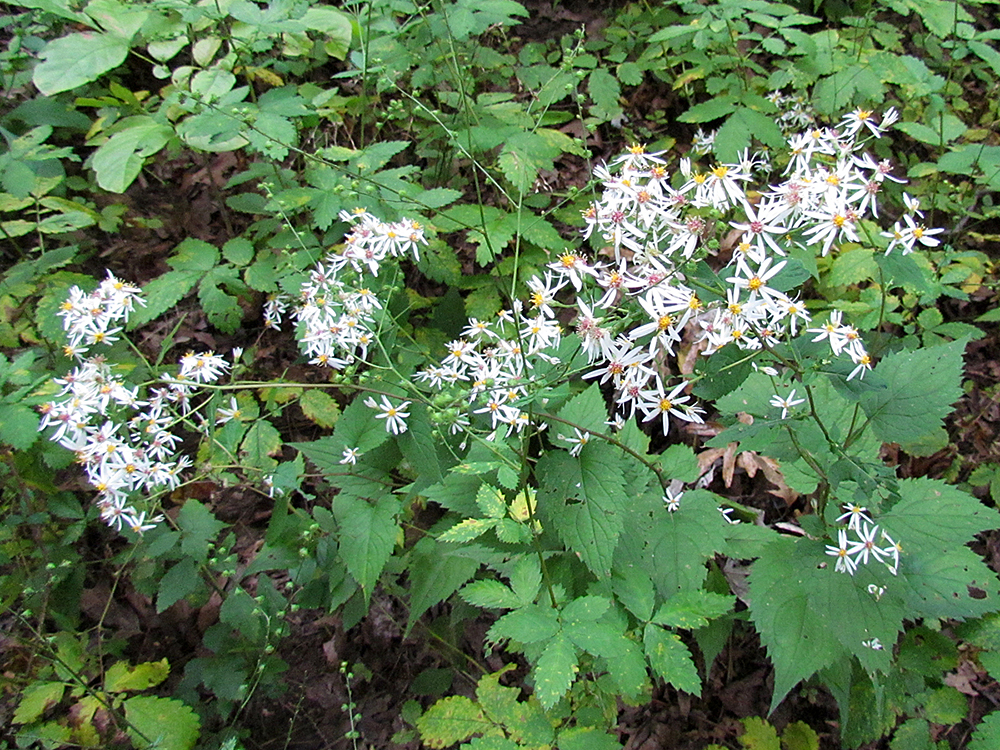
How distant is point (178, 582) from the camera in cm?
240

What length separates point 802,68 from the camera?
11.4ft

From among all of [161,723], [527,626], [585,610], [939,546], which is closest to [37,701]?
[161,723]

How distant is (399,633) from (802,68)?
12.0ft

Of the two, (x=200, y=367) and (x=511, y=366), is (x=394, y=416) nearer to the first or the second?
(x=511, y=366)

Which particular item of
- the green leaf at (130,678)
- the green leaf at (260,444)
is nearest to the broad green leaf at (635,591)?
the green leaf at (260,444)

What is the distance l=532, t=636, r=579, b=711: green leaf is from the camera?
4.83 ft

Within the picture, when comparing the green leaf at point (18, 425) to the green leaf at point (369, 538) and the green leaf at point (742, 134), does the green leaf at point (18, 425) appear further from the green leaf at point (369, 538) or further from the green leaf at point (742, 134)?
the green leaf at point (742, 134)

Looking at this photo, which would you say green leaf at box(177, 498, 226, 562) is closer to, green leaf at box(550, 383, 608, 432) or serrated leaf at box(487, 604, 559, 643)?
serrated leaf at box(487, 604, 559, 643)

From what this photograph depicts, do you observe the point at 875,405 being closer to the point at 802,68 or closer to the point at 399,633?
the point at 399,633

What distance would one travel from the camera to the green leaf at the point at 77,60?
108 inches

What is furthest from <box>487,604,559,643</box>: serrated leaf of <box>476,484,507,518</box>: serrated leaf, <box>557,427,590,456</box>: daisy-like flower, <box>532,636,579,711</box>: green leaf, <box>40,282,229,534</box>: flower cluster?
<box>40,282,229,534</box>: flower cluster

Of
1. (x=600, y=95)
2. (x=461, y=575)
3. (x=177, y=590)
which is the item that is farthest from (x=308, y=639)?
(x=600, y=95)

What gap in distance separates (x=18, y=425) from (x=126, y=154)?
135 centimetres

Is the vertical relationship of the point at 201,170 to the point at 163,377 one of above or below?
below
